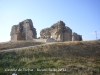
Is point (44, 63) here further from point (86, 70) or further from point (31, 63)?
point (86, 70)

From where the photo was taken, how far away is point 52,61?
1916 cm

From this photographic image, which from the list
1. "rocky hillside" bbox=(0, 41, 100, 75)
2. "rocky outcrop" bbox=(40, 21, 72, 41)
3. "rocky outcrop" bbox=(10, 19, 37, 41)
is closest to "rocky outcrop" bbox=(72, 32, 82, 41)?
"rocky outcrop" bbox=(40, 21, 72, 41)

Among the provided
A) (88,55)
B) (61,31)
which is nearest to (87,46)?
(88,55)

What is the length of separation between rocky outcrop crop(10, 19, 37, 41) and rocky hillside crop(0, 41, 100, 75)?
16.8m

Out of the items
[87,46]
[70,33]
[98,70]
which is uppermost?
[70,33]

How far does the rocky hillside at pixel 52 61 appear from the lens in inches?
631

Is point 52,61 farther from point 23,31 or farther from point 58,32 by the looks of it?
point 23,31

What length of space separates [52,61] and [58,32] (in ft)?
78.5

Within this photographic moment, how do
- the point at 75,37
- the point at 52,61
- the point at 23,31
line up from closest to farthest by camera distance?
the point at 52,61, the point at 23,31, the point at 75,37

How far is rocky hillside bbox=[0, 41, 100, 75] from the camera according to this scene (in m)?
16.0

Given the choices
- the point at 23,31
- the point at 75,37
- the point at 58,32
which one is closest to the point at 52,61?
the point at 58,32

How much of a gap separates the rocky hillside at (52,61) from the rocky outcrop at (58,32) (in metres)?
14.2

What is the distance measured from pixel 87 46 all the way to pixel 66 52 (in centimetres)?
615

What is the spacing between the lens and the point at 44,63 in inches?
722
